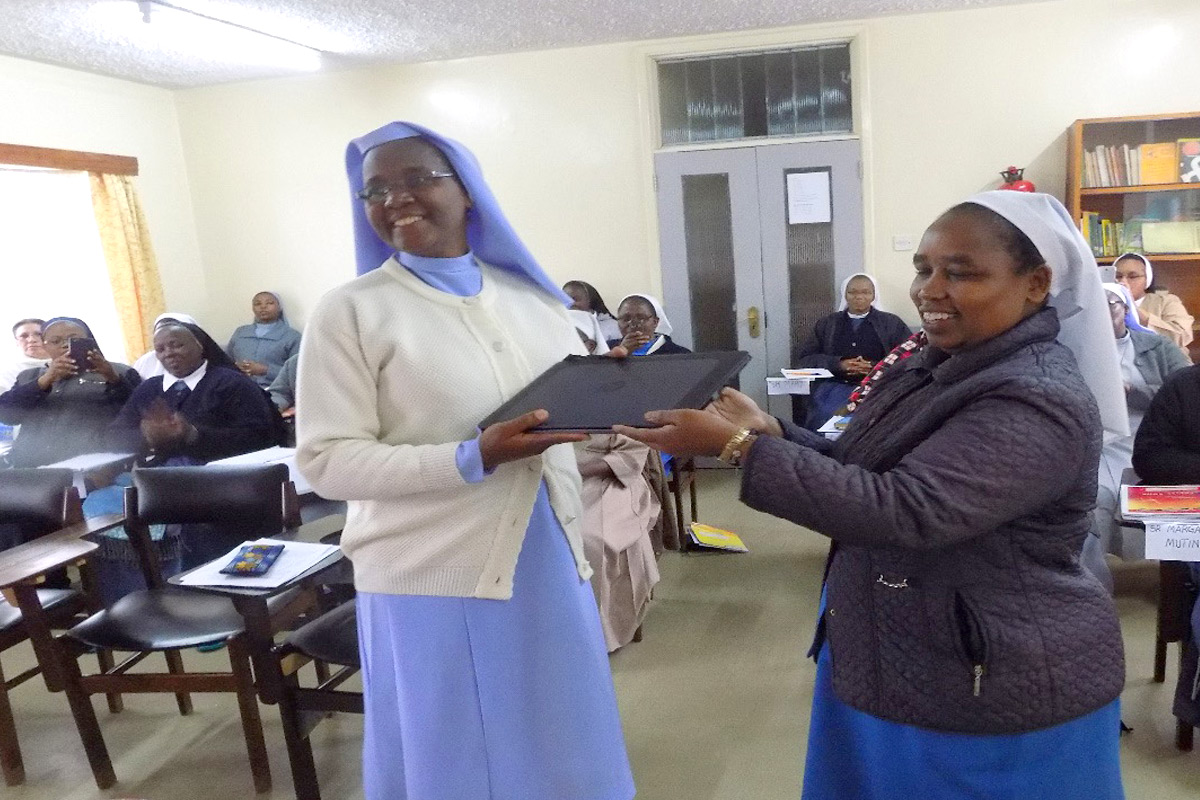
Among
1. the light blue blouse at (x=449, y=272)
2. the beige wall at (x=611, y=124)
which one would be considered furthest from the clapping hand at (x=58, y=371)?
the light blue blouse at (x=449, y=272)

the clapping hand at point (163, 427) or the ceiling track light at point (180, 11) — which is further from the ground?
the ceiling track light at point (180, 11)

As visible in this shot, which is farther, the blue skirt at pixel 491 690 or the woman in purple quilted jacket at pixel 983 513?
the blue skirt at pixel 491 690

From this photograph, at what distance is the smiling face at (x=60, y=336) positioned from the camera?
13.5 ft

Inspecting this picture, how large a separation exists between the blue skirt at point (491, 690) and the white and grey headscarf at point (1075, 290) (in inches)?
34.4

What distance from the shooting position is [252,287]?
6664mm

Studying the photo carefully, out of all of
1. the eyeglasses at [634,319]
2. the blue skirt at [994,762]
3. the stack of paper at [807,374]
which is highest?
the eyeglasses at [634,319]

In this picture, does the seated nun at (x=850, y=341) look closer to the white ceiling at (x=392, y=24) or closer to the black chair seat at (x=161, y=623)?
the white ceiling at (x=392, y=24)

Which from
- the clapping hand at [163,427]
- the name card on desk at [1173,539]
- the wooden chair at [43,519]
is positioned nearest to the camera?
the name card on desk at [1173,539]

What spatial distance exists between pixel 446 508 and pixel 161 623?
1459 millimetres

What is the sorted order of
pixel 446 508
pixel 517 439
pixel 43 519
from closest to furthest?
1. pixel 517 439
2. pixel 446 508
3. pixel 43 519

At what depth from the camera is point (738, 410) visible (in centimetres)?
127

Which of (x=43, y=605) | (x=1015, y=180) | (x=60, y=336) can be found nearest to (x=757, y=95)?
(x=1015, y=180)

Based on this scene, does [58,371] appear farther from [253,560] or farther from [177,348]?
[253,560]

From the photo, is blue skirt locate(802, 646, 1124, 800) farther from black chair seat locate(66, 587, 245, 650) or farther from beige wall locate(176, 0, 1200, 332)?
beige wall locate(176, 0, 1200, 332)
